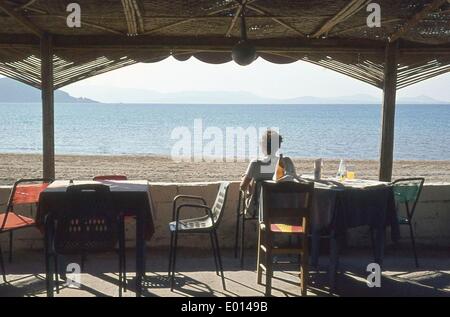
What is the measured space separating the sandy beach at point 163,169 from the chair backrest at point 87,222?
13.1 meters

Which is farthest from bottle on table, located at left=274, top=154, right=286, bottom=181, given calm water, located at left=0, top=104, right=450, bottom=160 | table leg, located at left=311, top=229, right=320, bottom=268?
calm water, located at left=0, top=104, right=450, bottom=160

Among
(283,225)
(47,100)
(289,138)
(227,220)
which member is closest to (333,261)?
(283,225)

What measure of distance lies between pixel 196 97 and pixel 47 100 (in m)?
160

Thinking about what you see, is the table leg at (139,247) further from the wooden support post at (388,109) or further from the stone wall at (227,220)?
the wooden support post at (388,109)

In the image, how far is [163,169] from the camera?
20.3 metres

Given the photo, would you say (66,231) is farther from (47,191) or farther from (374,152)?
(374,152)

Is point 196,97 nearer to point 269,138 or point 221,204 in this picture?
point 269,138

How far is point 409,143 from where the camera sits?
38906mm

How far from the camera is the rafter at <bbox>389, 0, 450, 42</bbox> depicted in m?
4.75

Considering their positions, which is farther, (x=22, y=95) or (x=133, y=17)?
(x=22, y=95)

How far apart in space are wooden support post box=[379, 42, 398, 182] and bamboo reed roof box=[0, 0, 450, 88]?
0.15m

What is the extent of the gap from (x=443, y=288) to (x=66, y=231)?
3.19 m

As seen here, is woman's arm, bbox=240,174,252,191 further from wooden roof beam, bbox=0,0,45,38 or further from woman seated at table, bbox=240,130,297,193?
wooden roof beam, bbox=0,0,45,38
